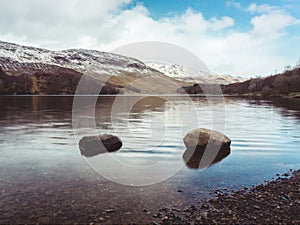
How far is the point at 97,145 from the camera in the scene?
20.8 meters

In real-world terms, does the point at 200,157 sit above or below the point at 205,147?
below

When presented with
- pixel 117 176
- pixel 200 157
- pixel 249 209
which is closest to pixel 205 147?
pixel 200 157

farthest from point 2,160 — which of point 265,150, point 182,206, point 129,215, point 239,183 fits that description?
point 265,150

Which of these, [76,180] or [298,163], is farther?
[298,163]

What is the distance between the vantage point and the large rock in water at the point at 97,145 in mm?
20167

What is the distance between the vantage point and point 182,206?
10.9 metres

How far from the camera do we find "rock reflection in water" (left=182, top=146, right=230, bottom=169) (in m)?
17.2

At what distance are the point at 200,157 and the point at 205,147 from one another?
219 centimetres

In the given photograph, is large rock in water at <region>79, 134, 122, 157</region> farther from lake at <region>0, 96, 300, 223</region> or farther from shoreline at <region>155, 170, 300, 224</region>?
shoreline at <region>155, 170, 300, 224</region>

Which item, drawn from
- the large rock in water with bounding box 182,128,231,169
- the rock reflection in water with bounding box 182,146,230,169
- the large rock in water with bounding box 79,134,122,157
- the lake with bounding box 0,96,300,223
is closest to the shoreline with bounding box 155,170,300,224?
the lake with bounding box 0,96,300,223

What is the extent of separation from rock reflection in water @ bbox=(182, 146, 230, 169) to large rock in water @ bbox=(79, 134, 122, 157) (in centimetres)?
545

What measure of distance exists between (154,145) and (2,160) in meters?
10.7

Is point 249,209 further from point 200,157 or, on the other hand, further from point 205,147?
point 205,147

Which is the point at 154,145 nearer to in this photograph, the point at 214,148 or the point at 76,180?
the point at 214,148
